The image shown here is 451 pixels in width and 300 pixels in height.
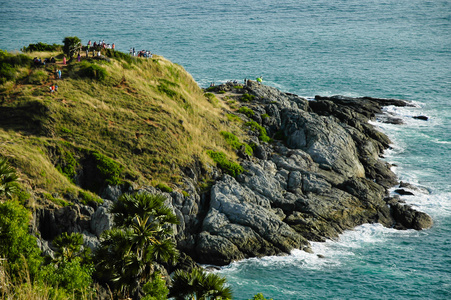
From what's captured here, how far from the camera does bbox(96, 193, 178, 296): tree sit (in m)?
29.5

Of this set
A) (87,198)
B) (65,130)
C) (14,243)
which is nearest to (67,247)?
(14,243)

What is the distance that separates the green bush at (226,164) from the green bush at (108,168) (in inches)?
488

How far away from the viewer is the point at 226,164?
191 feet

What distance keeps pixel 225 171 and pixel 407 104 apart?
194ft

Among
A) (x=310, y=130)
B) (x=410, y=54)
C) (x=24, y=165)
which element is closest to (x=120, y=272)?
(x=24, y=165)

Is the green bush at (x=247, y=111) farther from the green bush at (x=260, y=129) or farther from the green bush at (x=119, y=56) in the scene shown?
the green bush at (x=119, y=56)

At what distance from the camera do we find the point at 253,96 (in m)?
82.4

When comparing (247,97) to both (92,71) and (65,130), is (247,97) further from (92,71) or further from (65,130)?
(65,130)

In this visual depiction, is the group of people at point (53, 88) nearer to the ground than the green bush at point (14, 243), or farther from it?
farther from it

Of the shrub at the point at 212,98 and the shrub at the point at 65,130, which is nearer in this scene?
the shrub at the point at 65,130

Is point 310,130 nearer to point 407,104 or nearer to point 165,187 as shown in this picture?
point 165,187

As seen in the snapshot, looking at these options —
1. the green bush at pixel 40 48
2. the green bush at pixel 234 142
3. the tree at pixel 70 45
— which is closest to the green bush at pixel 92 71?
the tree at pixel 70 45

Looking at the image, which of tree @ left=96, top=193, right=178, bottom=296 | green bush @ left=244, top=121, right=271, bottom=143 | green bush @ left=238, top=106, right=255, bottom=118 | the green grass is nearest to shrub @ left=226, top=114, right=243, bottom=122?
the green grass

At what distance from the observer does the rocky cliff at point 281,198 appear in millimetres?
47375
